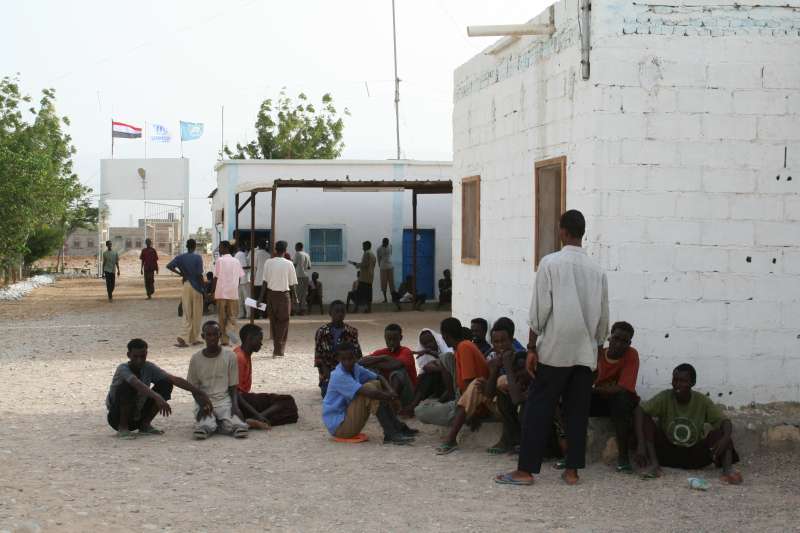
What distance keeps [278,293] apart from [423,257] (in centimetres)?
1129

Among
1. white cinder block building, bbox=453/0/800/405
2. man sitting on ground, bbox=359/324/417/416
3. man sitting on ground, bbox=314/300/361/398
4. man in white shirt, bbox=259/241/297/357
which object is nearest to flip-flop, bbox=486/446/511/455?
white cinder block building, bbox=453/0/800/405

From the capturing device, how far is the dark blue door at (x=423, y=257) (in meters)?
24.8

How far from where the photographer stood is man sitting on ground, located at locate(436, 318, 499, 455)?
26.4 feet

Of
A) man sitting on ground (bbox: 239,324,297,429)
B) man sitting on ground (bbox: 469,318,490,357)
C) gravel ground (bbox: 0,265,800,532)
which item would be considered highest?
man sitting on ground (bbox: 469,318,490,357)

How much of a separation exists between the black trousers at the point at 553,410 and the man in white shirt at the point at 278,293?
729 cm

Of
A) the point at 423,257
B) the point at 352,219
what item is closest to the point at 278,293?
the point at 352,219

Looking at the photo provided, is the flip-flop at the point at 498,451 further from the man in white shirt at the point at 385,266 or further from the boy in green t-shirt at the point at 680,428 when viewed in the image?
the man in white shirt at the point at 385,266

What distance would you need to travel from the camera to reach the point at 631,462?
746 cm

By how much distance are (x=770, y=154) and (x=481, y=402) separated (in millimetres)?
2914

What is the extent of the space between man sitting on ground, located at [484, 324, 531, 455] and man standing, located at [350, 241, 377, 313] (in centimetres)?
1422

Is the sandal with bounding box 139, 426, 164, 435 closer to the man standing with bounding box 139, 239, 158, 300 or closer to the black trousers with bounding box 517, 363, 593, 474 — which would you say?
the black trousers with bounding box 517, 363, 593, 474

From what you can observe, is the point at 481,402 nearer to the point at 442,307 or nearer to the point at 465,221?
the point at 465,221

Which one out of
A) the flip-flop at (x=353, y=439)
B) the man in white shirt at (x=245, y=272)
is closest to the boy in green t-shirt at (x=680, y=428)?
the flip-flop at (x=353, y=439)

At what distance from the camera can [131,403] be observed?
852 centimetres
